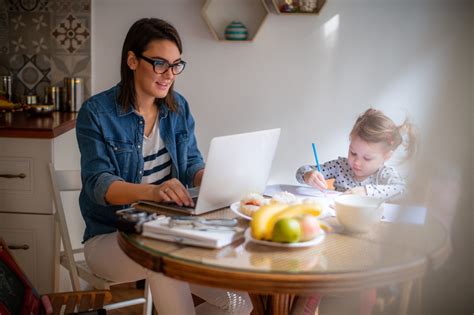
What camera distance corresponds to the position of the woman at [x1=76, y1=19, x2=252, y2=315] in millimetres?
1858

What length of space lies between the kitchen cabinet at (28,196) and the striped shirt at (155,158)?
0.63 m

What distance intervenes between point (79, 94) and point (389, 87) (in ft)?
4.88

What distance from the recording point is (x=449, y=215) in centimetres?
80

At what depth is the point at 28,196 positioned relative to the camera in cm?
249

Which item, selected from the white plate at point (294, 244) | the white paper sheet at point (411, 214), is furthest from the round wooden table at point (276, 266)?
the white paper sheet at point (411, 214)

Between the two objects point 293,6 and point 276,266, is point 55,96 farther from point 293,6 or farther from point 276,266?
point 276,266

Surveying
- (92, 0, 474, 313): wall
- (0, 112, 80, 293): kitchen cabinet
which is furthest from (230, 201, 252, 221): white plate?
(92, 0, 474, 313): wall

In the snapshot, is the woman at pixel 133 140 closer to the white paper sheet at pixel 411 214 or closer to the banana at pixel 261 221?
the banana at pixel 261 221

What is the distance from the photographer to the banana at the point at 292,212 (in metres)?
1.31

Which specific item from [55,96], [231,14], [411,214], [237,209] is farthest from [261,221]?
[55,96]

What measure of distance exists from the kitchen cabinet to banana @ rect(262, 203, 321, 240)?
4.50 feet

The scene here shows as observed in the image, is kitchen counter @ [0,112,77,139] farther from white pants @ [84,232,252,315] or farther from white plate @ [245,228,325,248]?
white plate @ [245,228,325,248]

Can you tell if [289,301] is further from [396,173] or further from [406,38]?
[406,38]

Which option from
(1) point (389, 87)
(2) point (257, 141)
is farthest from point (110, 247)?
(1) point (389, 87)
